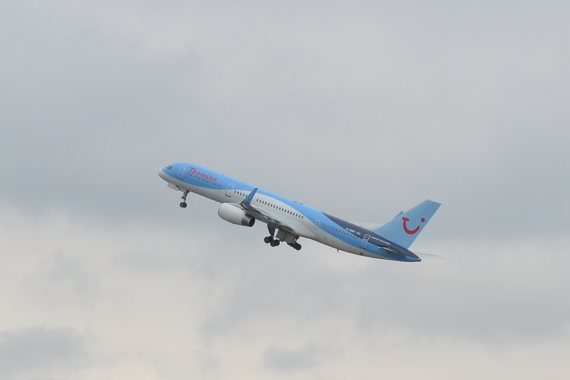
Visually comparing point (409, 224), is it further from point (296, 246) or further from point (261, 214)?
point (296, 246)

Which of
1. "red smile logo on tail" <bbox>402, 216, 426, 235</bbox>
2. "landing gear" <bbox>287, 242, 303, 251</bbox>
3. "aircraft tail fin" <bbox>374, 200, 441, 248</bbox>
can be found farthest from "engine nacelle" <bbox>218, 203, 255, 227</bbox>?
"red smile logo on tail" <bbox>402, 216, 426, 235</bbox>

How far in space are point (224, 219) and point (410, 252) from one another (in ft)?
71.3

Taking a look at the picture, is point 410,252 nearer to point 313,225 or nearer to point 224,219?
point 313,225

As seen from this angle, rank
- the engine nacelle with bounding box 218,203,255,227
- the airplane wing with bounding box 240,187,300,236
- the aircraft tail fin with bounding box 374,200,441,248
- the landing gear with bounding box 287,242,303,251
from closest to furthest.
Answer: the aircraft tail fin with bounding box 374,200,441,248 → the airplane wing with bounding box 240,187,300,236 → the engine nacelle with bounding box 218,203,255,227 → the landing gear with bounding box 287,242,303,251

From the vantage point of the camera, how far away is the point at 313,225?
14262 cm

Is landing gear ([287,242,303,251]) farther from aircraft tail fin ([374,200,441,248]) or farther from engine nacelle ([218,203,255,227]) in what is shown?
aircraft tail fin ([374,200,441,248])

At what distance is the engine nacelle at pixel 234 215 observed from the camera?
14400 centimetres

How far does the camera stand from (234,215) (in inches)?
5669

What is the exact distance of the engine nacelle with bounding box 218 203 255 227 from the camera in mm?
144000

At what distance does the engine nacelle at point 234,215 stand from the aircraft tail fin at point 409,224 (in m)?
15.5

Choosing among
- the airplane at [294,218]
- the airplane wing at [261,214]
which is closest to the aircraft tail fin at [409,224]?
the airplane at [294,218]

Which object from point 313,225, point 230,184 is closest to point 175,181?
point 230,184

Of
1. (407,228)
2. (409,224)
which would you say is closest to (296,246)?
(407,228)

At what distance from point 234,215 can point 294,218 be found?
6766mm
